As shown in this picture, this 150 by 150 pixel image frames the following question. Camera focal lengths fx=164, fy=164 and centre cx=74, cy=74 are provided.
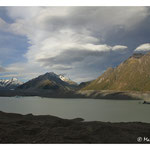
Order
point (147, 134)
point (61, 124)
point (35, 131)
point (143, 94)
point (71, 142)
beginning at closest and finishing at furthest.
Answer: point (71, 142)
point (147, 134)
point (35, 131)
point (61, 124)
point (143, 94)

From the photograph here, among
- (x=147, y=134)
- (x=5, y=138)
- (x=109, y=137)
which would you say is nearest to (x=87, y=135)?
(x=109, y=137)

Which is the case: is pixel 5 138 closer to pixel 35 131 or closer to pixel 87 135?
pixel 35 131

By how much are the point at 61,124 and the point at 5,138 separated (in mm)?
11033

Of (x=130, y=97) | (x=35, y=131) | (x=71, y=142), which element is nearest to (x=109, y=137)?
(x=71, y=142)

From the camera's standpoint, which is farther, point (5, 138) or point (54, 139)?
point (5, 138)

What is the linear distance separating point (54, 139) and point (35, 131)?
6533mm

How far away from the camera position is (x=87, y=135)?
17828 mm

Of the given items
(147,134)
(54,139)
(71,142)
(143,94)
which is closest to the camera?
(71,142)

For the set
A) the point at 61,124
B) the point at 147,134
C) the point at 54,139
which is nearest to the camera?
the point at 54,139

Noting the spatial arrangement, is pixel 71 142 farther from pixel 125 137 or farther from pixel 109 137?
pixel 125 137

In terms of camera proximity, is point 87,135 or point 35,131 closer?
point 87,135

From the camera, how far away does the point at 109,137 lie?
17.2 m

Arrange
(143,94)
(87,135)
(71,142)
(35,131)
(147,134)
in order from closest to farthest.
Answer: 1. (71,142)
2. (87,135)
3. (147,134)
4. (35,131)
5. (143,94)

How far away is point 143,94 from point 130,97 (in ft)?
51.4
